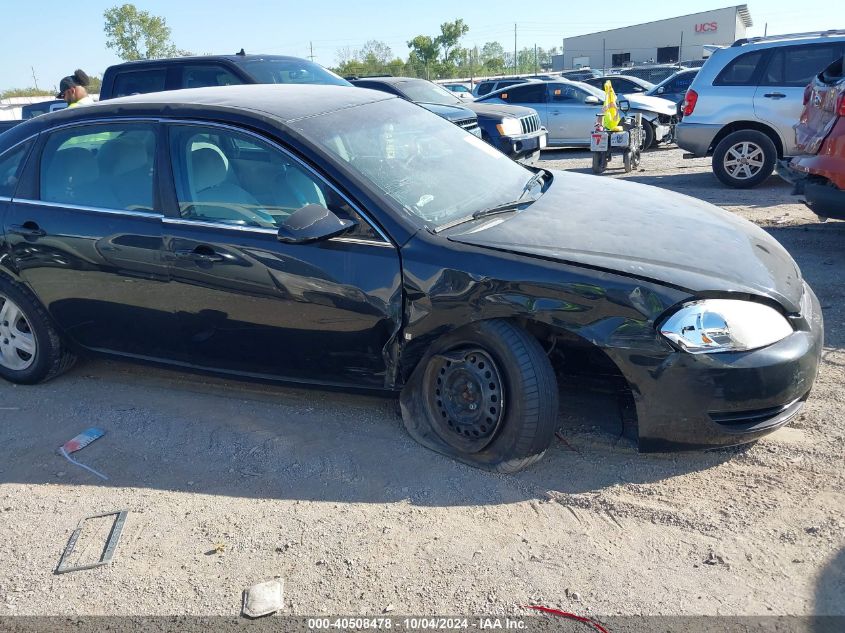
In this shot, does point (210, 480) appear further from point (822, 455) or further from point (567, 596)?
point (822, 455)

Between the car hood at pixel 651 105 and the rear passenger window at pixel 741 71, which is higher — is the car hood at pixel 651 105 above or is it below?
below

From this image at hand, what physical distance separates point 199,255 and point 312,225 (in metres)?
0.75

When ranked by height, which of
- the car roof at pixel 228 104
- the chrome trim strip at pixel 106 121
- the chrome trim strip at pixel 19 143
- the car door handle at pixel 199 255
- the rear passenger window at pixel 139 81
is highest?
the rear passenger window at pixel 139 81

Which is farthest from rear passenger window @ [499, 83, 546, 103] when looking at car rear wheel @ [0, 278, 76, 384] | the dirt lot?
car rear wheel @ [0, 278, 76, 384]

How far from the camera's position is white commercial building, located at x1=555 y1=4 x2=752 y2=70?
57.7 metres

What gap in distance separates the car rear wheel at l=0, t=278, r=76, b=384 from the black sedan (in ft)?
0.05

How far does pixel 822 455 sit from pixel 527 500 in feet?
4.57

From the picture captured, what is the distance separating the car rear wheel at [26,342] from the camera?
453 centimetres

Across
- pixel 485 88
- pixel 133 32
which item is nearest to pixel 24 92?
pixel 133 32

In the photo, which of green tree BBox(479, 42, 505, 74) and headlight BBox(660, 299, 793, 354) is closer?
headlight BBox(660, 299, 793, 354)

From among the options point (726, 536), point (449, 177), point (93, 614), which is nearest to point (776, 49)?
point (449, 177)

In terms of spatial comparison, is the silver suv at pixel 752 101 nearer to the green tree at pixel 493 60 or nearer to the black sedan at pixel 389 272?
the black sedan at pixel 389 272

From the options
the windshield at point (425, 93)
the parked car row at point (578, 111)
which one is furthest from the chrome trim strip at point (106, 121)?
the parked car row at point (578, 111)

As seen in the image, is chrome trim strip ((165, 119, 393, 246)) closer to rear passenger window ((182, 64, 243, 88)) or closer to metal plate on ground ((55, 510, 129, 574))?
metal plate on ground ((55, 510, 129, 574))
